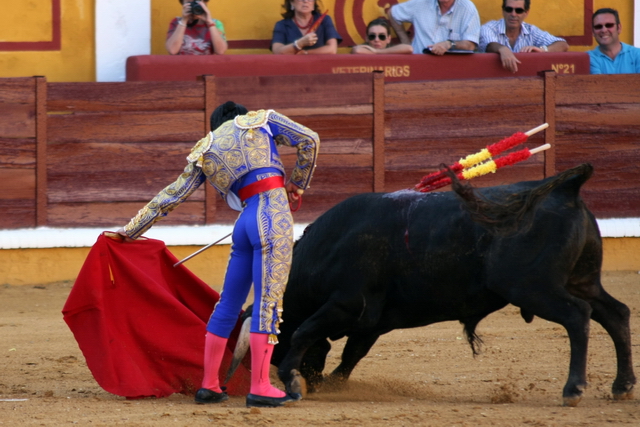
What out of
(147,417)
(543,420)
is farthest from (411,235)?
(147,417)

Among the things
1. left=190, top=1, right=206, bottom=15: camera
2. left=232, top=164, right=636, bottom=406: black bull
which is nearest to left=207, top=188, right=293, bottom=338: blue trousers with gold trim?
left=232, top=164, right=636, bottom=406: black bull

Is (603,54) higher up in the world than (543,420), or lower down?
higher up

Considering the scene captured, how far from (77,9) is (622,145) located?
4445 millimetres

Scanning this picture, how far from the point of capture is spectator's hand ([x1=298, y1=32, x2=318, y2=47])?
718cm

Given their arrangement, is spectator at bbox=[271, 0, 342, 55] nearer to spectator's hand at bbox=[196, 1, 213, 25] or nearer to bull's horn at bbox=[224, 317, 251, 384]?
spectator's hand at bbox=[196, 1, 213, 25]

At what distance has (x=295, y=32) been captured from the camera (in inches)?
291

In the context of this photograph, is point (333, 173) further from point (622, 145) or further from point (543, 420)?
point (543, 420)

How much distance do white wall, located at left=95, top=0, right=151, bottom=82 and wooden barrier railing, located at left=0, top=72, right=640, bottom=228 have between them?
597mm

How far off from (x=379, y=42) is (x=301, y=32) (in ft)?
2.10

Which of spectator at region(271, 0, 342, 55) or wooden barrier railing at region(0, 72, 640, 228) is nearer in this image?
wooden barrier railing at region(0, 72, 640, 228)

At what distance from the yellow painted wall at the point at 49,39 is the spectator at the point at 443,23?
2532 mm

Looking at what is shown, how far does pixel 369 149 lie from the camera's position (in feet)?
24.0

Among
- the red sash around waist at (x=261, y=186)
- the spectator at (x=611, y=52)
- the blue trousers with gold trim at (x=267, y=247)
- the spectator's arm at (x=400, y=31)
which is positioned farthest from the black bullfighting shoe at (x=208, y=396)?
the spectator at (x=611, y=52)

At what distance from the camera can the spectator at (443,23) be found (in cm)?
740
